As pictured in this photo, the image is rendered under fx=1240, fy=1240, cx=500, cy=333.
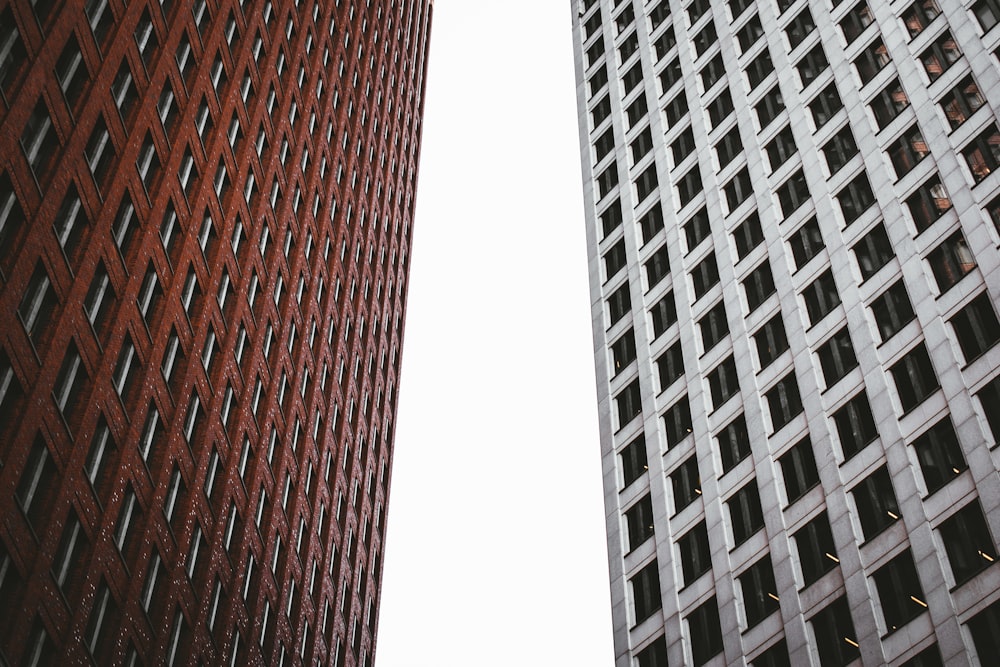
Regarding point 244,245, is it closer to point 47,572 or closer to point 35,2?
point 35,2

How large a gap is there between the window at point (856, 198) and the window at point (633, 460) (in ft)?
47.8

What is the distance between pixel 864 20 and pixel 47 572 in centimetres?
4791

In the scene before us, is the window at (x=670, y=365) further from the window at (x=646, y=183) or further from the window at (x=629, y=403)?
the window at (x=646, y=183)

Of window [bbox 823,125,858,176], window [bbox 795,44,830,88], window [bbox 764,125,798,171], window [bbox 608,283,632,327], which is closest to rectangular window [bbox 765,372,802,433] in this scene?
window [bbox 823,125,858,176]

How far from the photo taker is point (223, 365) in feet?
170

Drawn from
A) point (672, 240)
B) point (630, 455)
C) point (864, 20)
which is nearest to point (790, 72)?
point (864, 20)

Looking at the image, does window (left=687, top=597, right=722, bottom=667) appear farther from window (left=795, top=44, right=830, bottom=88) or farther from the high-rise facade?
window (left=795, top=44, right=830, bottom=88)

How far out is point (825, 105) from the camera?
6238 centimetres

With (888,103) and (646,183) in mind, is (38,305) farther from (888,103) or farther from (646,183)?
(646,183)

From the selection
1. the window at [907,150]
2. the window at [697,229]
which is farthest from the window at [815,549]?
the window at [697,229]

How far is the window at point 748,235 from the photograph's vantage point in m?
61.4

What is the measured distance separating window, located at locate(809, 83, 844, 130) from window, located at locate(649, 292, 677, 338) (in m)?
11.5

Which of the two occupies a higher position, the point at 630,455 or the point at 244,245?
the point at 244,245

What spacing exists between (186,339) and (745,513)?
23915 mm
